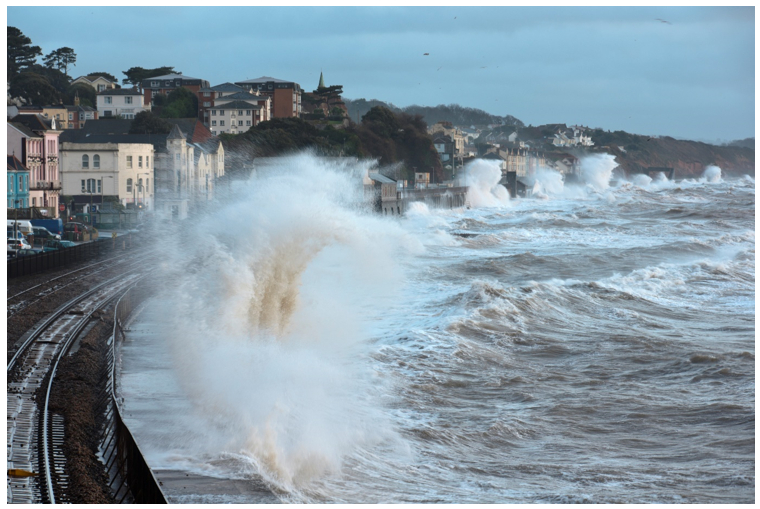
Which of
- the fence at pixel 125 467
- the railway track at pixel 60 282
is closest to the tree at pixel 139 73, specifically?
the railway track at pixel 60 282

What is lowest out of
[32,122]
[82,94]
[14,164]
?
[14,164]

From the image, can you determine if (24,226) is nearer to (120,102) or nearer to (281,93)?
(120,102)

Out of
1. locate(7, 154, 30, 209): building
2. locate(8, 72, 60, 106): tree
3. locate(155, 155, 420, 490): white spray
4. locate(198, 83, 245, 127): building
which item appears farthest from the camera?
locate(198, 83, 245, 127): building

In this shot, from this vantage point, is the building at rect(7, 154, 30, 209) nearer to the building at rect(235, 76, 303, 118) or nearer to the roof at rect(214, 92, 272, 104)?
the roof at rect(214, 92, 272, 104)

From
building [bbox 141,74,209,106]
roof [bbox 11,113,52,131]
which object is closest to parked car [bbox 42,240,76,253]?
roof [bbox 11,113,52,131]

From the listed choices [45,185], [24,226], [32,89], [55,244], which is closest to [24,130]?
[45,185]

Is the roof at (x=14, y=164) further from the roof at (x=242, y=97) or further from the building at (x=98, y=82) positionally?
the building at (x=98, y=82)
